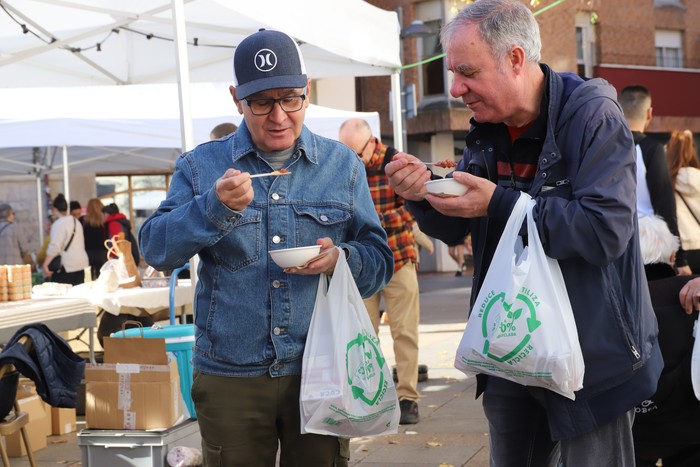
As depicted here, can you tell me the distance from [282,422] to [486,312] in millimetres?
735

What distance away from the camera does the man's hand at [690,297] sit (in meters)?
3.68

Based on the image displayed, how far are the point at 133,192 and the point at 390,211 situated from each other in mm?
23301

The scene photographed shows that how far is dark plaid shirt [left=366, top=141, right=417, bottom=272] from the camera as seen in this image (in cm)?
715

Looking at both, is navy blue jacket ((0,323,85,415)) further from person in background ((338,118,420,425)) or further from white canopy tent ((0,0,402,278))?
person in background ((338,118,420,425))

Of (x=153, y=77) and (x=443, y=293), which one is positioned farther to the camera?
(x=443, y=293)

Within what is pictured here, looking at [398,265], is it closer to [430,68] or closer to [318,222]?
[318,222]

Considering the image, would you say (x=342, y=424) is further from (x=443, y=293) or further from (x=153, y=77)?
(x=443, y=293)

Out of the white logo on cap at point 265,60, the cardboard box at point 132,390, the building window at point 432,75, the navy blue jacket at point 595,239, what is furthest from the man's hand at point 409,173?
the building window at point 432,75

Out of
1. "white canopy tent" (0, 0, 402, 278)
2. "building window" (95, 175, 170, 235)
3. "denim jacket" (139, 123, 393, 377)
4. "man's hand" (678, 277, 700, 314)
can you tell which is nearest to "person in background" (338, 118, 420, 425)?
"white canopy tent" (0, 0, 402, 278)

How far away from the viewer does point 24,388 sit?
6.96m

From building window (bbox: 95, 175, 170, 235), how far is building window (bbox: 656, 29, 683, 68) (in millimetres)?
16555

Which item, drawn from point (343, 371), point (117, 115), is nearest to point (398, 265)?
point (117, 115)

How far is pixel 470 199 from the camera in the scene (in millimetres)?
2717

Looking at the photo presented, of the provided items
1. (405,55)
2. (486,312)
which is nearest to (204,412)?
(486,312)
